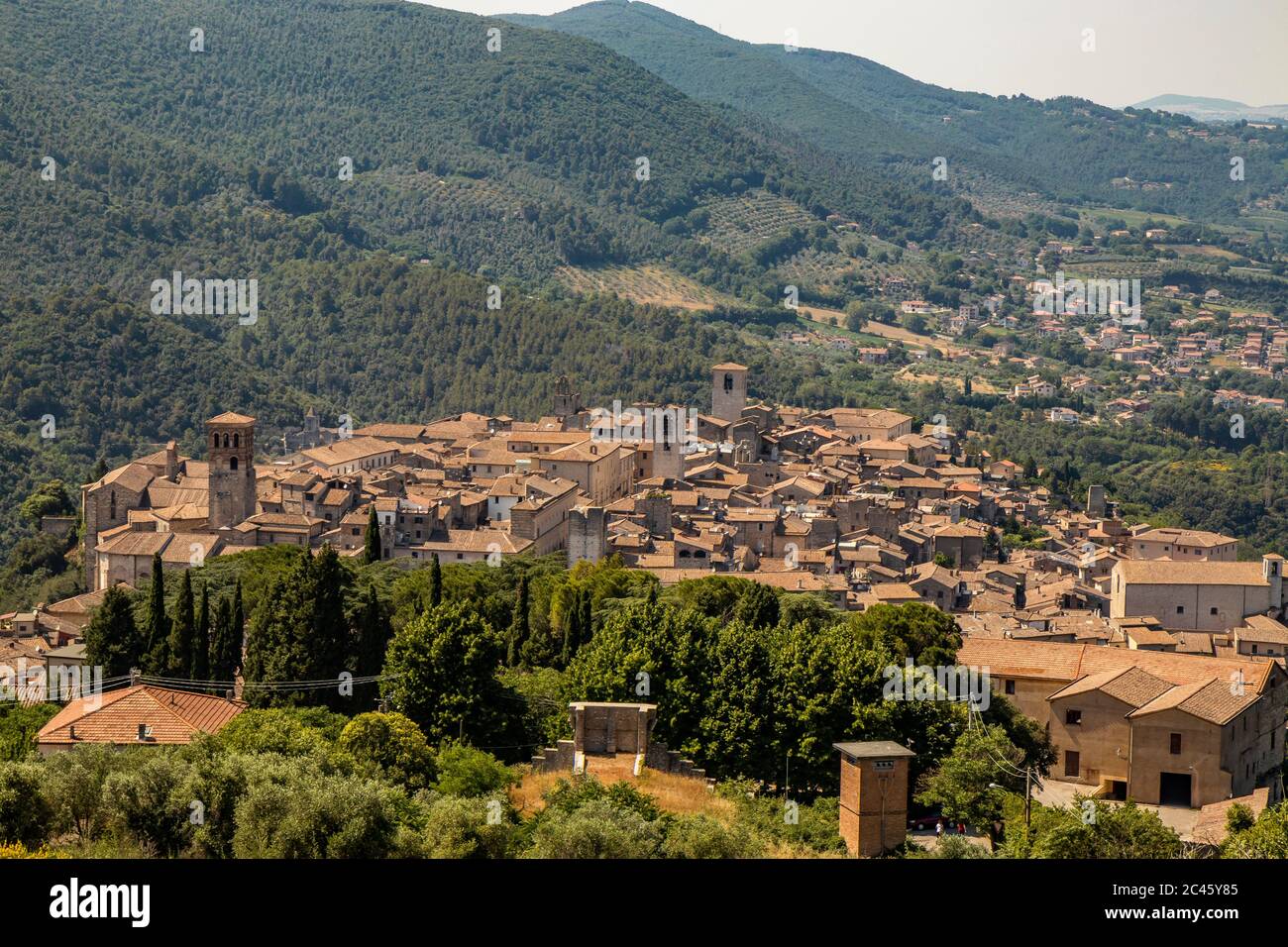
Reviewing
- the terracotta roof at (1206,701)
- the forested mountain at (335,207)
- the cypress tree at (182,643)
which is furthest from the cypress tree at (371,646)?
the forested mountain at (335,207)

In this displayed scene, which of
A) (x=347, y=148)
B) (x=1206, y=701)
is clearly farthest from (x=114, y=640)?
(x=347, y=148)

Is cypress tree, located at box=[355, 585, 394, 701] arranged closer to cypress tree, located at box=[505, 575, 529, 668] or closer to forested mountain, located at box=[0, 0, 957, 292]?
cypress tree, located at box=[505, 575, 529, 668]

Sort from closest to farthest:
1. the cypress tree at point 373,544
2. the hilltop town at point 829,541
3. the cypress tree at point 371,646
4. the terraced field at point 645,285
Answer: the hilltop town at point 829,541
the cypress tree at point 371,646
the cypress tree at point 373,544
the terraced field at point 645,285

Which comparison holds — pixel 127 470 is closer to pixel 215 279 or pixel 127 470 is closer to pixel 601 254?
pixel 215 279

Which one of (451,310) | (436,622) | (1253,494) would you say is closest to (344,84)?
(451,310)

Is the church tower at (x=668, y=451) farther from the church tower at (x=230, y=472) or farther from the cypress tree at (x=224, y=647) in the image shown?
the cypress tree at (x=224, y=647)

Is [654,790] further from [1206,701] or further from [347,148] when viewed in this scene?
[347,148]
